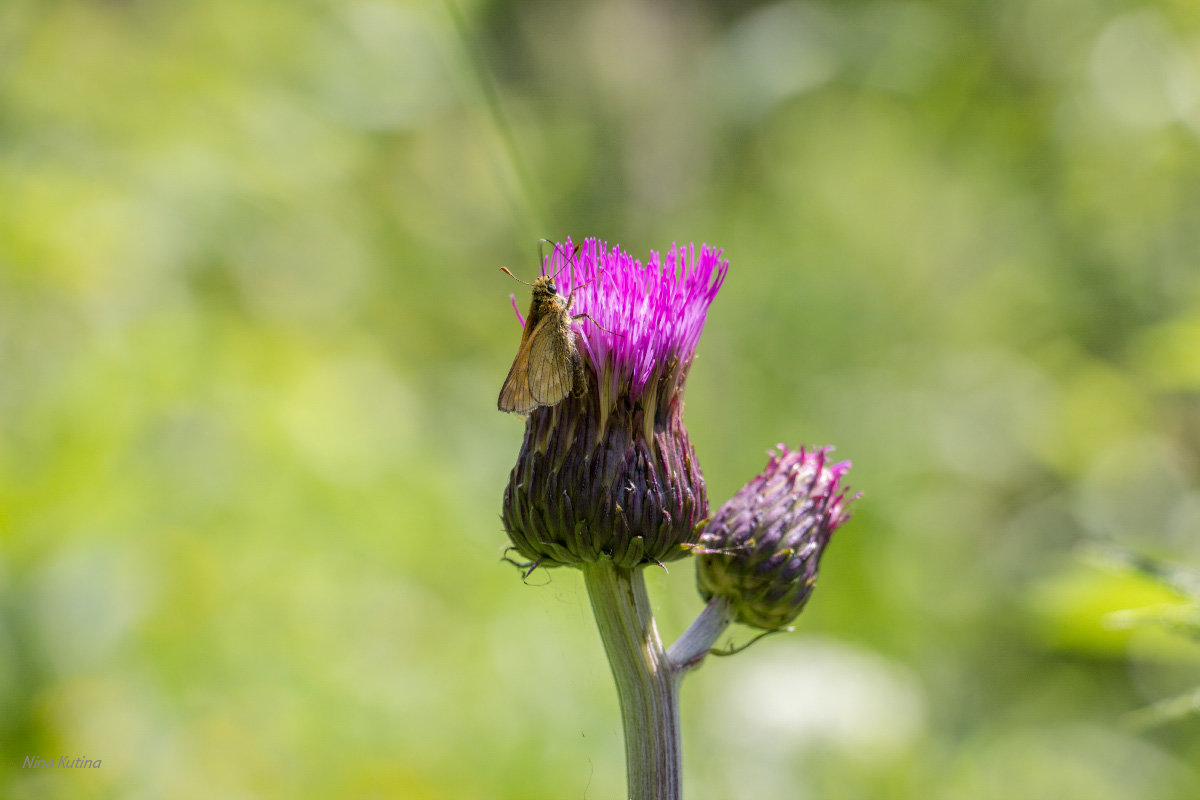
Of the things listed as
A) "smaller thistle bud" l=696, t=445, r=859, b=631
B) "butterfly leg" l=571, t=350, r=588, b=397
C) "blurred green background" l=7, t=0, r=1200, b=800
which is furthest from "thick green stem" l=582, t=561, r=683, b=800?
"blurred green background" l=7, t=0, r=1200, b=800

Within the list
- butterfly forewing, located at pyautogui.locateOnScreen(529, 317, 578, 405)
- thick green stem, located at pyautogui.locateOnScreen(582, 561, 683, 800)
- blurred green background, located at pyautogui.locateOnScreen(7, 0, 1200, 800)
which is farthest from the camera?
blurred green background, located at pyautogui.locateOnScreen(7, 0, 1200, 800)

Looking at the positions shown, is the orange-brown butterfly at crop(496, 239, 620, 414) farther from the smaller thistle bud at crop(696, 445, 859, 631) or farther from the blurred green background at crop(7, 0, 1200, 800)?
the blurred green background at crop(7, 0, 1200, 800)

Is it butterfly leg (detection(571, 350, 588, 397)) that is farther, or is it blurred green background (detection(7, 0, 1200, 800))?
blurred green background (detection(7, 0, 1200, 800))

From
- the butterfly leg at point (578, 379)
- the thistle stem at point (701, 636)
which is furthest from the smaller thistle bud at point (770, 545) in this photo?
the butterfly leg at point (578, 379)

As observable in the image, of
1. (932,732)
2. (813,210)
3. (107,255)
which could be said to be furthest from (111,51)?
(932,732)

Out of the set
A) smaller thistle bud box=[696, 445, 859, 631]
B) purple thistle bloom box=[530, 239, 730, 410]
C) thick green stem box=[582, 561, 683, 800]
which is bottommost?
thick green stem box=[582, 561, 683, 800]

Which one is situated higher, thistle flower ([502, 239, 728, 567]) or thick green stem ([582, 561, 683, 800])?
thistle flower ([502, 239, 728, 567])

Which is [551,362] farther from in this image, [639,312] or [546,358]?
[639,312]

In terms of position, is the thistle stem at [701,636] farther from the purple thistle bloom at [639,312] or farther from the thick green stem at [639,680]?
the purple thistle bloom at [639,312]
